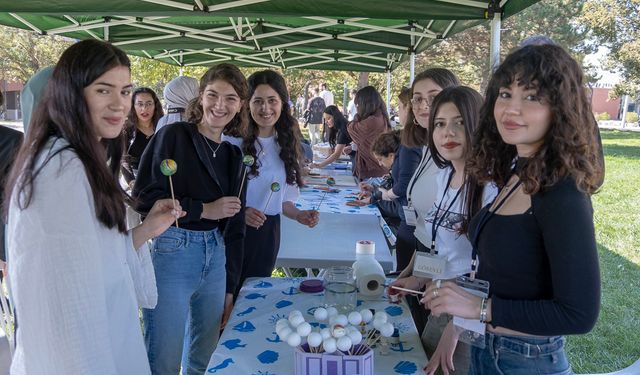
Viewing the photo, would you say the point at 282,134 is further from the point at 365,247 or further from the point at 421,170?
the point at 365,247

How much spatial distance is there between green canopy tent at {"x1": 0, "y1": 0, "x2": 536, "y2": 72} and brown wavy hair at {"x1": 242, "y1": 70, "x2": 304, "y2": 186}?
0.79 metres

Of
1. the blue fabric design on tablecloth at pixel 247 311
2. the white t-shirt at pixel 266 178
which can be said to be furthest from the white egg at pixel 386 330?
the white t-shirt at pixel 266 178

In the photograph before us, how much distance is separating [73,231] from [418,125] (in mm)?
2006

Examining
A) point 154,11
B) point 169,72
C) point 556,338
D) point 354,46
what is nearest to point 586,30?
point 169,72

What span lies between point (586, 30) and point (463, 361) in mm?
24727

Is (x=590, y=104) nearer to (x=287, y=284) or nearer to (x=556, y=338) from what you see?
(x=556, y=338)

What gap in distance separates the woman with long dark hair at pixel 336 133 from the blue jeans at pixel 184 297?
4.05m

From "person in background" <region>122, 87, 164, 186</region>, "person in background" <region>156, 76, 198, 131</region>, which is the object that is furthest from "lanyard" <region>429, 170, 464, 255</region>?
"person in background" <region>122, 87, 164, 186</region>

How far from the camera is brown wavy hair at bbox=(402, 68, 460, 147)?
252cm

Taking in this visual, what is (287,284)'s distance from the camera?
6.74ft

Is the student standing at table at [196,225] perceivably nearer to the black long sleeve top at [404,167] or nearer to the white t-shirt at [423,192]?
the white t-shirt at [423,192]

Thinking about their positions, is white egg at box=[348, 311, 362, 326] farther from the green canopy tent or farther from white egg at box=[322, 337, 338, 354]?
the green canopy tent

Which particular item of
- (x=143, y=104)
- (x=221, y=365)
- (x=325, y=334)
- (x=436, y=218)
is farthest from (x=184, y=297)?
(x=143, y=104)

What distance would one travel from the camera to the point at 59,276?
3.75 feet
